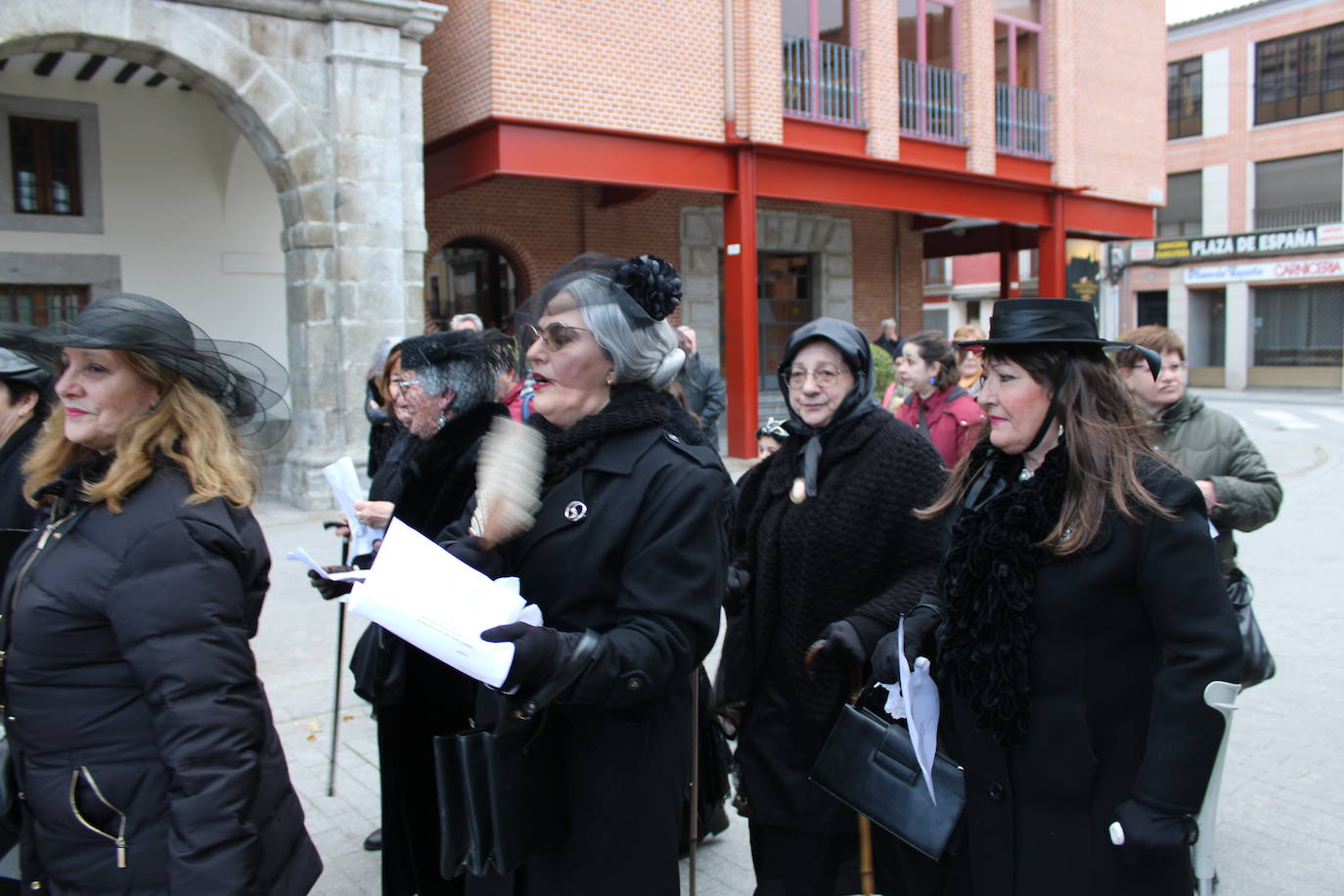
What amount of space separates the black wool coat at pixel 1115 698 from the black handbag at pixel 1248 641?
1591mm

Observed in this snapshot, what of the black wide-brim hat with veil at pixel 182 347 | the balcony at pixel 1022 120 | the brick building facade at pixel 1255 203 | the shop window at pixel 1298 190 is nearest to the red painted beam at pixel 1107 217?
the balcony at pixel 1022 120

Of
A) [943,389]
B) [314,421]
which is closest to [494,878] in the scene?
[943,389]

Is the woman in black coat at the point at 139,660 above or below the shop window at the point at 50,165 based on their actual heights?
below

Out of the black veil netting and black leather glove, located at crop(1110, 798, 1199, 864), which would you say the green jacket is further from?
the black veil netting

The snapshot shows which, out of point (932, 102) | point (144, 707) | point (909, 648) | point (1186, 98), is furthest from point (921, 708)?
point (1186, 98)

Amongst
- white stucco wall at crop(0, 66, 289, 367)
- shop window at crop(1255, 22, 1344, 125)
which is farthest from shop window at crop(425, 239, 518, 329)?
shop window at crop(1255, 22, 1344, 125)

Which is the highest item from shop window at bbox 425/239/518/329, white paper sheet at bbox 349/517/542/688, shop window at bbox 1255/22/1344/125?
shop window at bbox 1255/22/1344/125

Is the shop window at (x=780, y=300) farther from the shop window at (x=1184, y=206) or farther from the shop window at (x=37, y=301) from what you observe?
the shop window at (x=1184, y=206)

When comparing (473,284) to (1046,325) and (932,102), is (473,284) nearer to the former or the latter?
(932,102)

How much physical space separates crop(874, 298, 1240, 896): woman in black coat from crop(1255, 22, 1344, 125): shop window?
37.4m

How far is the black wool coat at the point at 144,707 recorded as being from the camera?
188 cm

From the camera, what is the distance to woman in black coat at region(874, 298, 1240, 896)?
79.5 inches

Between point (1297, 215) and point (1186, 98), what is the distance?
228 inches

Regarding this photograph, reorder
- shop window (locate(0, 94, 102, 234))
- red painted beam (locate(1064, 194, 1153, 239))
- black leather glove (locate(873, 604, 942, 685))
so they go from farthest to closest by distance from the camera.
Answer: red painted beam (locate(1064, 194, 1153, 239)) → shop window (locate(0, 94, 102, 234)) → black leather glove (locate(873, 604, 942, 685))
